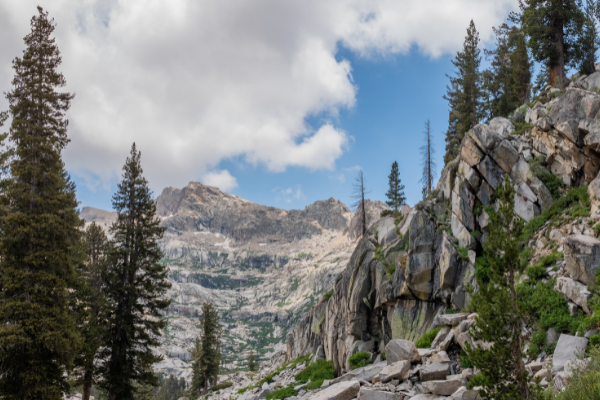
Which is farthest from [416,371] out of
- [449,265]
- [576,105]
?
[576,105]

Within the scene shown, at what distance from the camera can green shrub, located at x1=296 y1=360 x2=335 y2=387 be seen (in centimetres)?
2617

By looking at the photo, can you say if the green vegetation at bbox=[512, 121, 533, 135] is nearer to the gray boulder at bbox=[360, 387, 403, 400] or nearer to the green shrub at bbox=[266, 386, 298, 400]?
the gray boulder at bbox=[360, 387, 403, 400]

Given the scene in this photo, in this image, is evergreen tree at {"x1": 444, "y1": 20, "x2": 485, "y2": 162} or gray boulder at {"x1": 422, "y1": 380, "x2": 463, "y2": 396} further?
evergreen tree at {"x1": 444, "y1": 20, "x2": 485, "y2": 162}

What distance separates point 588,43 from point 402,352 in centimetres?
3060

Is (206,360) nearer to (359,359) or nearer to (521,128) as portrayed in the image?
(359,359)

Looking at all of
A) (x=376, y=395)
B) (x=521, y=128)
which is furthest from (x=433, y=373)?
(x=521, y=128)

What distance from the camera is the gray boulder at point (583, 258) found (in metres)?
12.6

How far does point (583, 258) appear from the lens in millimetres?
12852

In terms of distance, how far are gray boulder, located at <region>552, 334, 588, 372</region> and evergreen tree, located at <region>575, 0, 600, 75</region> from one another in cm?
2572

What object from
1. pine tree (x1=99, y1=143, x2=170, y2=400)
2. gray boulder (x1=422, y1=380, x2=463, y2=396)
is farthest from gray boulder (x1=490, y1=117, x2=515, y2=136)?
pine tree (x1=99, y1=143, x2=170, y2=400)

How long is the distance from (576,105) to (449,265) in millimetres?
12100

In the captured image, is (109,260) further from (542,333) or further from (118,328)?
(542,333)

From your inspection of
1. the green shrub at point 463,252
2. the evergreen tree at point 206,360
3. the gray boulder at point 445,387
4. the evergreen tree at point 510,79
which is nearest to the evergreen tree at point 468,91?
the evergreen tree at point 510,79

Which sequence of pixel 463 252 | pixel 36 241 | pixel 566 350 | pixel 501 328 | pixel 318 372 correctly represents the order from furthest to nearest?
pixel 318 372 < pixel 463 252 < pixel 36 241 < pixel 566 350 < pixel 501 328
